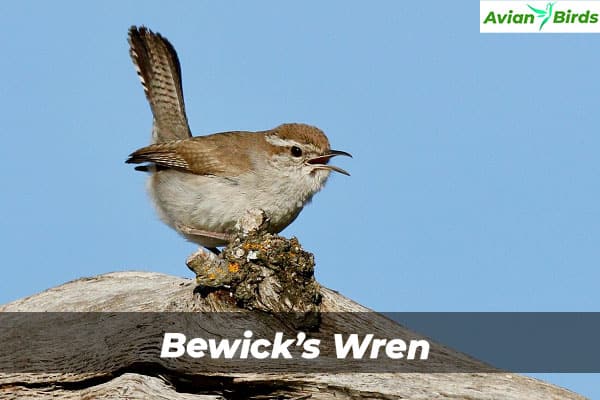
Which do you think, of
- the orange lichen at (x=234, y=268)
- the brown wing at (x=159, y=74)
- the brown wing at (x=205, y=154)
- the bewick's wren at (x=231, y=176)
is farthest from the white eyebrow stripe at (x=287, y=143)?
the orange lichen at (x=234, y=268)

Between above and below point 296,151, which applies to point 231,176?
below

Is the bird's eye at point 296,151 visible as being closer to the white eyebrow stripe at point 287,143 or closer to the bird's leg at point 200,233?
the white eyebrow stripe at point 287,143

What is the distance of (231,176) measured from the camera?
6801 millimetres

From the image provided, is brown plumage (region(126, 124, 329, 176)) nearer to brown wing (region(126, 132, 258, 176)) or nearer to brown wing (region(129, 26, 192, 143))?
brown wing (region(126, 132, 258, 176))

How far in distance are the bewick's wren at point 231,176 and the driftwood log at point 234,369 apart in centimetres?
136

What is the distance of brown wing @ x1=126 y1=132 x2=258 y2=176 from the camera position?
6.92 metres

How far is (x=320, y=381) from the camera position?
3998mm

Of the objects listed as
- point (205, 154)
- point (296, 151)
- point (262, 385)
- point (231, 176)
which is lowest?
point (262, 385)

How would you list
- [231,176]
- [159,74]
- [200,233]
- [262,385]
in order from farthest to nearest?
[159,74] < [231,176] < [200,233] < [262,385]

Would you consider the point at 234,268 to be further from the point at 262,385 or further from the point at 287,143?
the point at 287,143

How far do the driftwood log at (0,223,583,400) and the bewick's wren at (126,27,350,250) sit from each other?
136cm

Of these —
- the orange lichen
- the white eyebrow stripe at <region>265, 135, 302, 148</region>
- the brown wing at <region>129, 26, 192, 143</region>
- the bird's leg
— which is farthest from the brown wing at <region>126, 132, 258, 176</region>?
the orange lichen

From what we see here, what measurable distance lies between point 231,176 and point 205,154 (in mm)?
498

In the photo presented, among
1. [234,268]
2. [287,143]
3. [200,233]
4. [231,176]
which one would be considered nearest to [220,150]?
[231,176]
